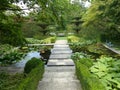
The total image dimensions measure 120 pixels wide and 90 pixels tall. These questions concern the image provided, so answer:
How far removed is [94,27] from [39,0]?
18.5m

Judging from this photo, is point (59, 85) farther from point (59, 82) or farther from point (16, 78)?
point (16, 78)

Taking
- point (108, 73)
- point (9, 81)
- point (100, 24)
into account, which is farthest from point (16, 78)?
point (100, 24)

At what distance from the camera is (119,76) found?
8266 millimetres

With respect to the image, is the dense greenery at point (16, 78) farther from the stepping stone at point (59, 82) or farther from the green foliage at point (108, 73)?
the green foliage at point (108, 73)

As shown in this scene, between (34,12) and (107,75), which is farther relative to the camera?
(34,12)

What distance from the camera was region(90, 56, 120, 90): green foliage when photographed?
304 inches

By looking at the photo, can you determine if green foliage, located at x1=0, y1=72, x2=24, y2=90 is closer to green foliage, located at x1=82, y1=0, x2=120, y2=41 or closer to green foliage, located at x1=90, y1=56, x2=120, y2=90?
green foliage, located at x1=90, y1=56, x2=120, y2=90

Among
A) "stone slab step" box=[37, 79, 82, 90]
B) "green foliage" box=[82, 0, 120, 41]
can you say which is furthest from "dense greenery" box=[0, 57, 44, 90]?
"green foliage" box=[82, 0, 120, 41]

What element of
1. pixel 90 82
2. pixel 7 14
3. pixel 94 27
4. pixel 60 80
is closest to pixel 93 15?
pixel 94 27

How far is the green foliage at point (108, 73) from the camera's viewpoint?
773cm

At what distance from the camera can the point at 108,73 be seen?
8883 millimetres

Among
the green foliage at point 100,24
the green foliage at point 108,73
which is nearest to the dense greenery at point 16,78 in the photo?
the green foliage at point 108,73

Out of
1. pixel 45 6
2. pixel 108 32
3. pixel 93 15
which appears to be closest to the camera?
pixel 45 6

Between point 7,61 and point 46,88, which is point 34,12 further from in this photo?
point 7,61
